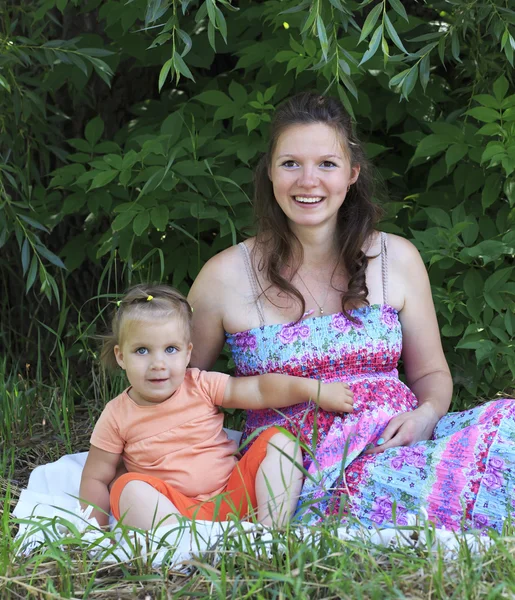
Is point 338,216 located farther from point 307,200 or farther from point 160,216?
point 160,216

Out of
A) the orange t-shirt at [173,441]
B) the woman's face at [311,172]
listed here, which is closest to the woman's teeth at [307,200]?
the woman's face at [311,172]

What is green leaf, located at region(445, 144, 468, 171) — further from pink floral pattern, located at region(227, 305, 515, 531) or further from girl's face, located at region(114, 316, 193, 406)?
girl's face, located at region(114, 316, 193, 406)

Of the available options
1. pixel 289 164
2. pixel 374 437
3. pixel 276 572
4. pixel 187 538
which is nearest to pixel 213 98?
pixel 289 164

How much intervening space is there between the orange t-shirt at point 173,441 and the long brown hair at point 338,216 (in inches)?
17.0

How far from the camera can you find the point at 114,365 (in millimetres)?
2566

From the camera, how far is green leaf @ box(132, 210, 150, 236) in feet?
9.18

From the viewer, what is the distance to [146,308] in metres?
2.39

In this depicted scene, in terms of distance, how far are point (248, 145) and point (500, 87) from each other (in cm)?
85

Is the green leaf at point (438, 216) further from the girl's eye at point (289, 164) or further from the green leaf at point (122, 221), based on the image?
the green leaf at point (122, 221)

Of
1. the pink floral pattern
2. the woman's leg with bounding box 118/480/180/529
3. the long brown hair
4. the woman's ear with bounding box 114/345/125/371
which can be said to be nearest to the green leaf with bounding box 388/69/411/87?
the long brown hair

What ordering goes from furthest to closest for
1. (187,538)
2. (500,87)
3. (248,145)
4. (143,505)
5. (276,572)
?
(248,145), (500,87), (143,505), (187,538), (276,572)

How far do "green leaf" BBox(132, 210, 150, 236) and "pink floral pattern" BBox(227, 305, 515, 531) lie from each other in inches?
18.0

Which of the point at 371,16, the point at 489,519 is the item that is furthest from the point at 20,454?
the point at 371,16

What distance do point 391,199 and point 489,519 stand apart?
1.50m
